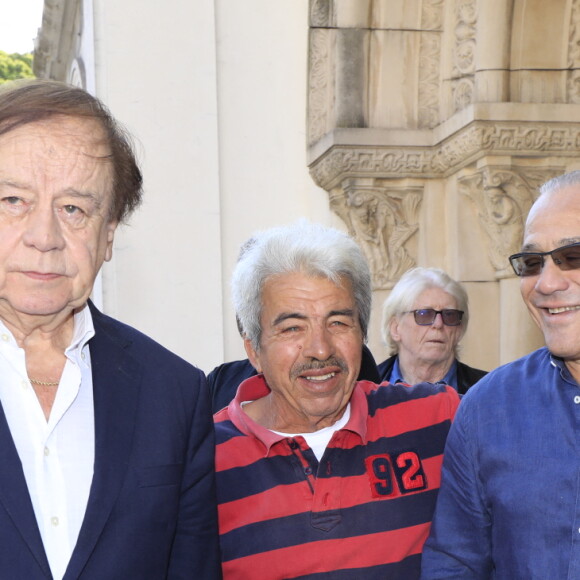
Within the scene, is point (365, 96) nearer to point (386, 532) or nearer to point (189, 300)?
point (189, 300)

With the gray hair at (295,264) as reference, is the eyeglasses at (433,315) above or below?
below

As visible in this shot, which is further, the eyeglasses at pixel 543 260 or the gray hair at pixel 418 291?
the gray hair at pixel 418 291

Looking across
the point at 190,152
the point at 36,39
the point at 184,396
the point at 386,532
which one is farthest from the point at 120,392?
the point at 36,39

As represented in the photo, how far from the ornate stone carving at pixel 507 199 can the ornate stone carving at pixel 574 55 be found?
→ 425 millimetres

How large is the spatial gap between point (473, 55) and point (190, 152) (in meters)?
1.74

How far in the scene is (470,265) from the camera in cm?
501

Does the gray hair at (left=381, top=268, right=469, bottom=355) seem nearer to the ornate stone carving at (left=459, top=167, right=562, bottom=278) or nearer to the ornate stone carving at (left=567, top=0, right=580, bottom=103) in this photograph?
the ornate stone carving at (left=459, top=167, right=562, bottom=278)

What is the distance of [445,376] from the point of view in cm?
401

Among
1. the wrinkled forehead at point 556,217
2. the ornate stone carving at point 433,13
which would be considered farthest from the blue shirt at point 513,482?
the ornate stone carving at point 433,13

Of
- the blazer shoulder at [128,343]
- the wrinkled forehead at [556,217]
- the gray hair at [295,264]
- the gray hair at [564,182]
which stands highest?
the gray hair at [564,182]

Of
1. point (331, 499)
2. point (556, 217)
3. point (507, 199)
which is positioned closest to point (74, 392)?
A: point (331, 499)

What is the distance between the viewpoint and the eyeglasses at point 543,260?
185cm

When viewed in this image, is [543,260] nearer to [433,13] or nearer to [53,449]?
[53,449]

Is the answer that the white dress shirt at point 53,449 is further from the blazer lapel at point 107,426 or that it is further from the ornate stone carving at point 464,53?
the ornate stone carving at point 464,53
